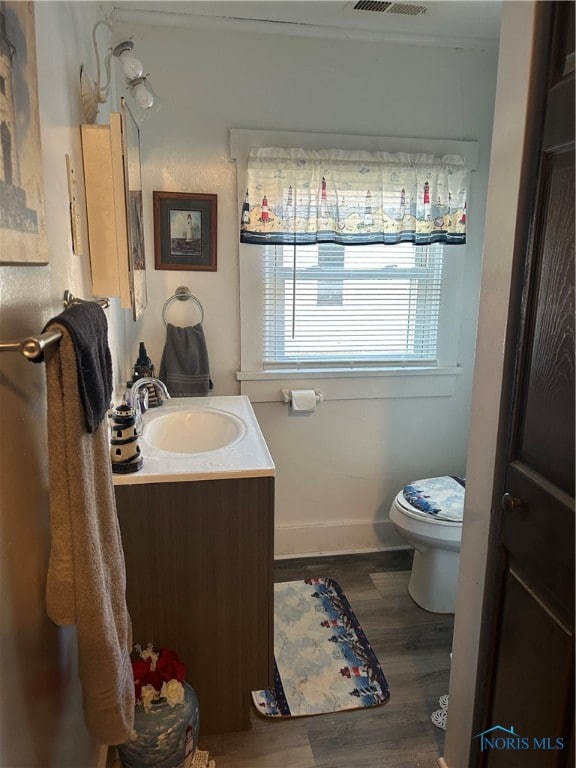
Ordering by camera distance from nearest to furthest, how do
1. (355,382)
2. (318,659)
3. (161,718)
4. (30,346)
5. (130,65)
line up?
(30,346)
(161,718)
(130,65)
(318,659)
(355,382)

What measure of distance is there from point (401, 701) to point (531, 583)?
1.02 m

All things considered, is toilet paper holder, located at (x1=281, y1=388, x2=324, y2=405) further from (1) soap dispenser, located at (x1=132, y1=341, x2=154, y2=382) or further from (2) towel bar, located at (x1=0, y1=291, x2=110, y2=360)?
(2) towel bar, located at (x1=0, y1=291, x2=110, y2=360)

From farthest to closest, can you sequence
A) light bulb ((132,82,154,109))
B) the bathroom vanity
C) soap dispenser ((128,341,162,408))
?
soap dispenser ((128,341,162,408)) < light bulb ((132,82,154,109)) < the bathroom vanity

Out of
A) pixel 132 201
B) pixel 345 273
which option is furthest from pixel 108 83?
pixel 345 273

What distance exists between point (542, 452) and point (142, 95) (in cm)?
164

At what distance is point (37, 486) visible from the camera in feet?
3.24

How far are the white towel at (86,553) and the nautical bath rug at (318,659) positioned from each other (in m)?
0.93

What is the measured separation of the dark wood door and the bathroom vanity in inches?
27.2

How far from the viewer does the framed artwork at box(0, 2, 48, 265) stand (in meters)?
0.76

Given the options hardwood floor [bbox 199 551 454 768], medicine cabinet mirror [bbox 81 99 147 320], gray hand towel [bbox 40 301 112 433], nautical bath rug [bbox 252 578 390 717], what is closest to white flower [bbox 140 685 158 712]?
hardwood floor [bbox 199 551 454 768]

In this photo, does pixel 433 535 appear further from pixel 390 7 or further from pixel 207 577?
pixel 390 7

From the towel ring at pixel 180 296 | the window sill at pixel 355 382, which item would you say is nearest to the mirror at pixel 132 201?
the towel ring at pixel 180 296

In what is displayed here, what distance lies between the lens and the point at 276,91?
2.32m

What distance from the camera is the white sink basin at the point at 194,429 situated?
2.02m
